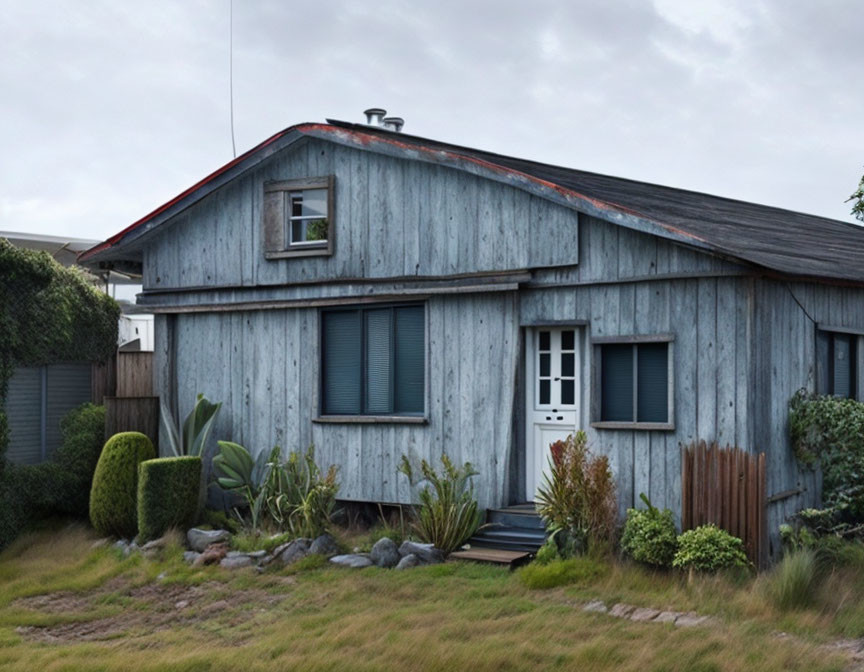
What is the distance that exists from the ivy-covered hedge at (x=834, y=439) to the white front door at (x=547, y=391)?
2.44 m

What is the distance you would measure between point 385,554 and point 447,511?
0.91 metres

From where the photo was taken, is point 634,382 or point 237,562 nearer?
point 634,382

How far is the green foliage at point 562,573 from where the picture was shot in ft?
37.6

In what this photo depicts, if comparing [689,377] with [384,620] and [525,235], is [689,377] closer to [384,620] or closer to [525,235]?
[525,235]

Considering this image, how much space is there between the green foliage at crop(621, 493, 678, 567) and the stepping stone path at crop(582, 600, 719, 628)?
36.1 inches

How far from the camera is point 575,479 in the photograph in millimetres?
12141

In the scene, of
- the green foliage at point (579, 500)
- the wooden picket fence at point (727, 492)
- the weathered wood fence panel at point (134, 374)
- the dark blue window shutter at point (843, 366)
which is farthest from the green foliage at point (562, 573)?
the weathered wood fence panel at point (134, 374)

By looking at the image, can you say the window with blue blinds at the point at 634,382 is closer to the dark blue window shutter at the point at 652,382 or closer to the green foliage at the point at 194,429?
the dark blue window shutter at the point at 652,382

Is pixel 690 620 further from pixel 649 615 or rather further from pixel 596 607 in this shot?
pixel 596 607

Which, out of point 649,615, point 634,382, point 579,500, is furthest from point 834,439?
point 649,615

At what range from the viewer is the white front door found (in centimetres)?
1333

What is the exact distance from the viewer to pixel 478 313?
45.4 ft

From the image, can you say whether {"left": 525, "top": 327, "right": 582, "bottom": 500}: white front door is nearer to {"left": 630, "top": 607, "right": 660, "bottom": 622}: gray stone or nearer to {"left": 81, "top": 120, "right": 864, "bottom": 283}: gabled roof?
{"left": 81, "top": 120, "right": 864, "bottom": 283}: gabled roof

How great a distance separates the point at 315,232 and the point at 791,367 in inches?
251
